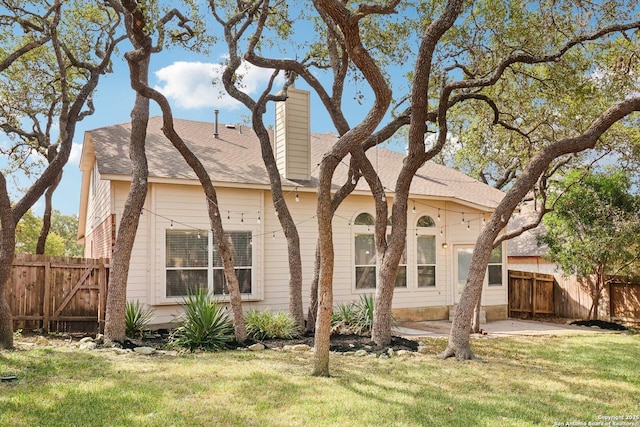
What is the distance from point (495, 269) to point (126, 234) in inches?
416

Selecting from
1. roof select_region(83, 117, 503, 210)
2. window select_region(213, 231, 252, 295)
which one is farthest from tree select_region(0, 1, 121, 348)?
window select_region(213, 231, 252, 295)

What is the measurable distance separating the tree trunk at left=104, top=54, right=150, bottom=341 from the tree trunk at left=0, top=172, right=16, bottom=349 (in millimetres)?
1535

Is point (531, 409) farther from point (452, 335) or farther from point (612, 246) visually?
point (612, 246)

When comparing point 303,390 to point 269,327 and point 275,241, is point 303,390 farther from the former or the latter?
point 275,241

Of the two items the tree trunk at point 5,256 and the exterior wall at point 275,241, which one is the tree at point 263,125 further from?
the tree trunk at point 5,256

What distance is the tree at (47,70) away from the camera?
11125mm

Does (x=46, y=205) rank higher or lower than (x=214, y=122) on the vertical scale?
lower

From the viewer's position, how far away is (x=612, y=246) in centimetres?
1318

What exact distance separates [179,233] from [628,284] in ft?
42.1

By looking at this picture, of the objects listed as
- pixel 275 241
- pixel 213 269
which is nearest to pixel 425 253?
pixel 275 241

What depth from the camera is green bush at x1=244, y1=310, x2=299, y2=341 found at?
984 centimetres

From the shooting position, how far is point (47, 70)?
49.3 feet

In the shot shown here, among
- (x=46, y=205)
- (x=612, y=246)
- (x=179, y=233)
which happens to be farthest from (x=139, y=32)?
(x=612, y=246)

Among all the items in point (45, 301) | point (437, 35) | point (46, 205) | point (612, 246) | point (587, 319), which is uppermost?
point (437, 35)
